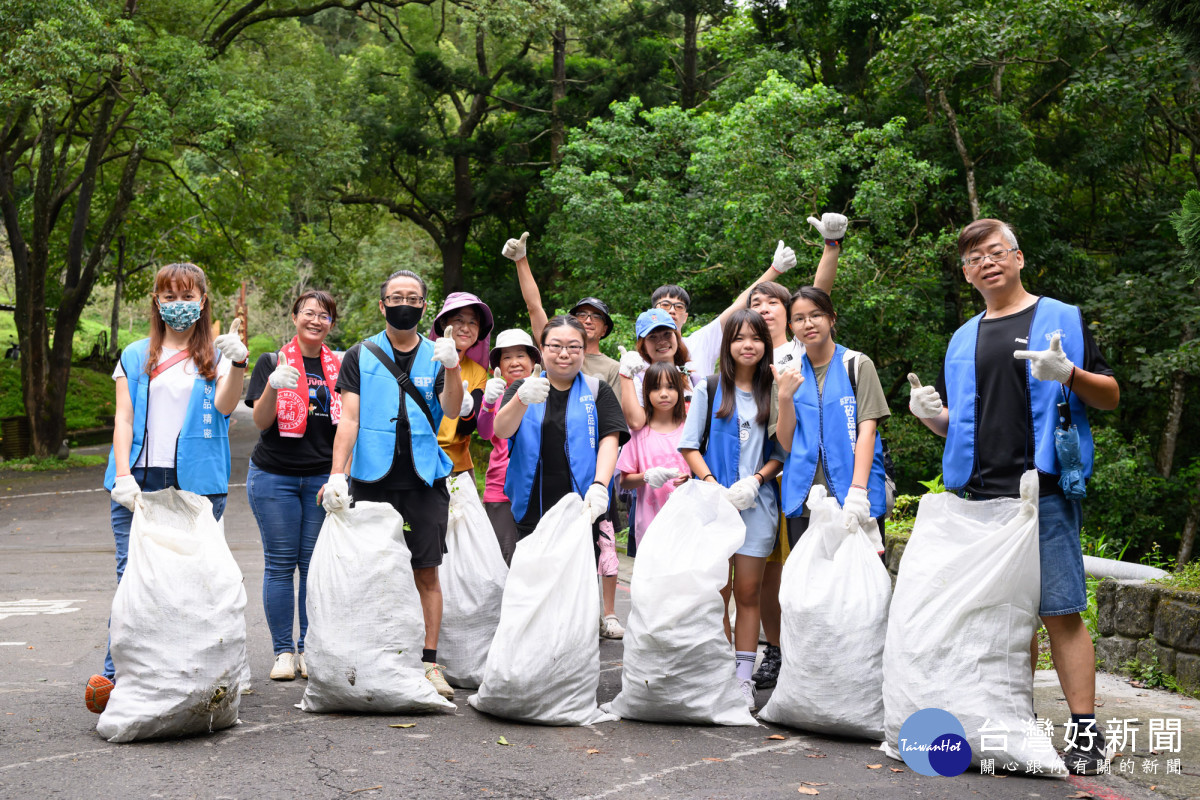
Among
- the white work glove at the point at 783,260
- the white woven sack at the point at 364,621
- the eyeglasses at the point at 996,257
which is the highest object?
the white work glove at the point at 783,260

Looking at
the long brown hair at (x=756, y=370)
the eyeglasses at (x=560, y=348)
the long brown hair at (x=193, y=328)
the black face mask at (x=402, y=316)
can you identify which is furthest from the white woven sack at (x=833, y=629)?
the long brown hair at (x=193, y=328)

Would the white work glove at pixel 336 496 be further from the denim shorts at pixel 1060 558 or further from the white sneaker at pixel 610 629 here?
the denim shorts at pixel 1060 558

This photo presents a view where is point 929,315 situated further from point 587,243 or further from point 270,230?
point 270,230

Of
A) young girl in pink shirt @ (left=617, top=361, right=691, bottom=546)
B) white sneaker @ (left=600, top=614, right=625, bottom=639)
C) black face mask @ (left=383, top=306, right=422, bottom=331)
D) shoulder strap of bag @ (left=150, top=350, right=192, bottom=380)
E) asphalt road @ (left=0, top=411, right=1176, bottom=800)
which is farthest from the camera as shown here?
white sneaker @ (left=600, top=614, right=625, bottom=639)

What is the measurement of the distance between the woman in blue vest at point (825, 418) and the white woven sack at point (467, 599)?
1307 millimetres

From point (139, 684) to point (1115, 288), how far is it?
11.6 metres

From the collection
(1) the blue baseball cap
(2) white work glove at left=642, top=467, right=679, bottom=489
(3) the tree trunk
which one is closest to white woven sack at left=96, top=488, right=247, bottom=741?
(2) white work glove at left=642, top=467, right=679, bottom=489

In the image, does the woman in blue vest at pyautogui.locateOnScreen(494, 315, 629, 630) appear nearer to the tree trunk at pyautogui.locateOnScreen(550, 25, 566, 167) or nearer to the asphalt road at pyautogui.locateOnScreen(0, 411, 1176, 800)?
the asphalt road at pyautogui.locateOnScreen(0, 411, 1176, 800)

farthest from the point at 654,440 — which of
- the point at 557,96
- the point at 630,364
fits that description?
the point at 557,96

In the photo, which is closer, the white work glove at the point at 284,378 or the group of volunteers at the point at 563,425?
the group of volunteers at the point at 563,425

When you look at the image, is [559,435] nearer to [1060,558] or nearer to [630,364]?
[630,364]

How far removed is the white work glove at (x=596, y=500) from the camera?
4.11m

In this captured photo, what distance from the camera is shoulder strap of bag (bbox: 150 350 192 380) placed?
405 centimetres

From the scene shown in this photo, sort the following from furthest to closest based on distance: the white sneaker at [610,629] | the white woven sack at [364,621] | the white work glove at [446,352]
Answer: the white sneaker at [610,629] < the white work glove at [446,352] < the white woven sack at [364,621]
